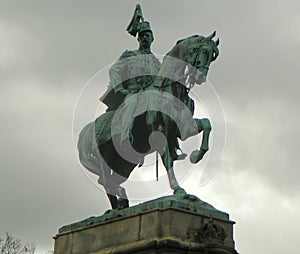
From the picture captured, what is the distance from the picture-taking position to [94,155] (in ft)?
55.1

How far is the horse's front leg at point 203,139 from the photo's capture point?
50.9 feet

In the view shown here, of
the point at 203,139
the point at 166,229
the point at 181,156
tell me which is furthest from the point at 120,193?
the point at 166,229

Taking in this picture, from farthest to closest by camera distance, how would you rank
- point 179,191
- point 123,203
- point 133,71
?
point 133,71, point 123,203, point 179,191

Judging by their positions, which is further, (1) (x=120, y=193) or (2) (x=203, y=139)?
(1) (x=120, y=193)

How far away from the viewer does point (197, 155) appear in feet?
51.0

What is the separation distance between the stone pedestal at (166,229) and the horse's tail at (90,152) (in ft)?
4.53

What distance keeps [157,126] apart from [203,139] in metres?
0.92

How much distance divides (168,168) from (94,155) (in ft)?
6.40

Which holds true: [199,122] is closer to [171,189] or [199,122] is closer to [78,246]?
[171,189]

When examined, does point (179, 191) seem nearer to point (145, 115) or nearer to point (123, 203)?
point (145, 115)

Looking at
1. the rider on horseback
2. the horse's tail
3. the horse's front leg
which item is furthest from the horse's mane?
the horse's tail

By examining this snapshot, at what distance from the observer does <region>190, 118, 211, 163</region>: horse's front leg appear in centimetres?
1552

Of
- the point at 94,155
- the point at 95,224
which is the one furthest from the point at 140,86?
the point at 95,224

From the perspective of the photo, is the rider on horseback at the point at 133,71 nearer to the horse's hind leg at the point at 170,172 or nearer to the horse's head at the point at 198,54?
the horse's head at the point at 198,54
